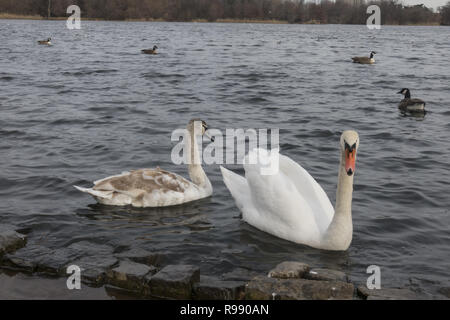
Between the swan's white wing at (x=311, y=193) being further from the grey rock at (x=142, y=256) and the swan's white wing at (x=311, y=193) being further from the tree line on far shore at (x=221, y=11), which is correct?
the tree line on far shore at (x=221, y=11)

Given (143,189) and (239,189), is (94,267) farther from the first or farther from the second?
(239,189)

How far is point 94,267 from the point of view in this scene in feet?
18.9

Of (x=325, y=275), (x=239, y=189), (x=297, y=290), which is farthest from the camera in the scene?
(x=239, y=189)

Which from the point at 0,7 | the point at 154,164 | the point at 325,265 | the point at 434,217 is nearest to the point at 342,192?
the point at 325,265

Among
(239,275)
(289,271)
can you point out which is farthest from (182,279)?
(289,271)

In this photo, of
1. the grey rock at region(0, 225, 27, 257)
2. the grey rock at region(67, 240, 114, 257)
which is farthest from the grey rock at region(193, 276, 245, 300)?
the grey rock at region(0, 225, 27, 257)

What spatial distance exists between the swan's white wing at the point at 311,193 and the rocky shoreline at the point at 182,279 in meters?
1.26

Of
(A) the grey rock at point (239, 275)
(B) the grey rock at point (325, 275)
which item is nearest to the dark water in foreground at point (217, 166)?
(A) the grey rock at point (239, 275)

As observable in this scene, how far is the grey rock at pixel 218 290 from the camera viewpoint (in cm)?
529

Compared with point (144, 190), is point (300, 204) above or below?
above

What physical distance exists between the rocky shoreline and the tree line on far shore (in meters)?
105

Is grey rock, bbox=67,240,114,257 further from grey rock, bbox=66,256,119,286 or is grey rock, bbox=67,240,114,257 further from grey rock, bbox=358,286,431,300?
grey rock, bbox=358,286,431,300

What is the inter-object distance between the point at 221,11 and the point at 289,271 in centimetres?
12148

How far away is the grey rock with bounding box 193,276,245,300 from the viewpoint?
5.29m
